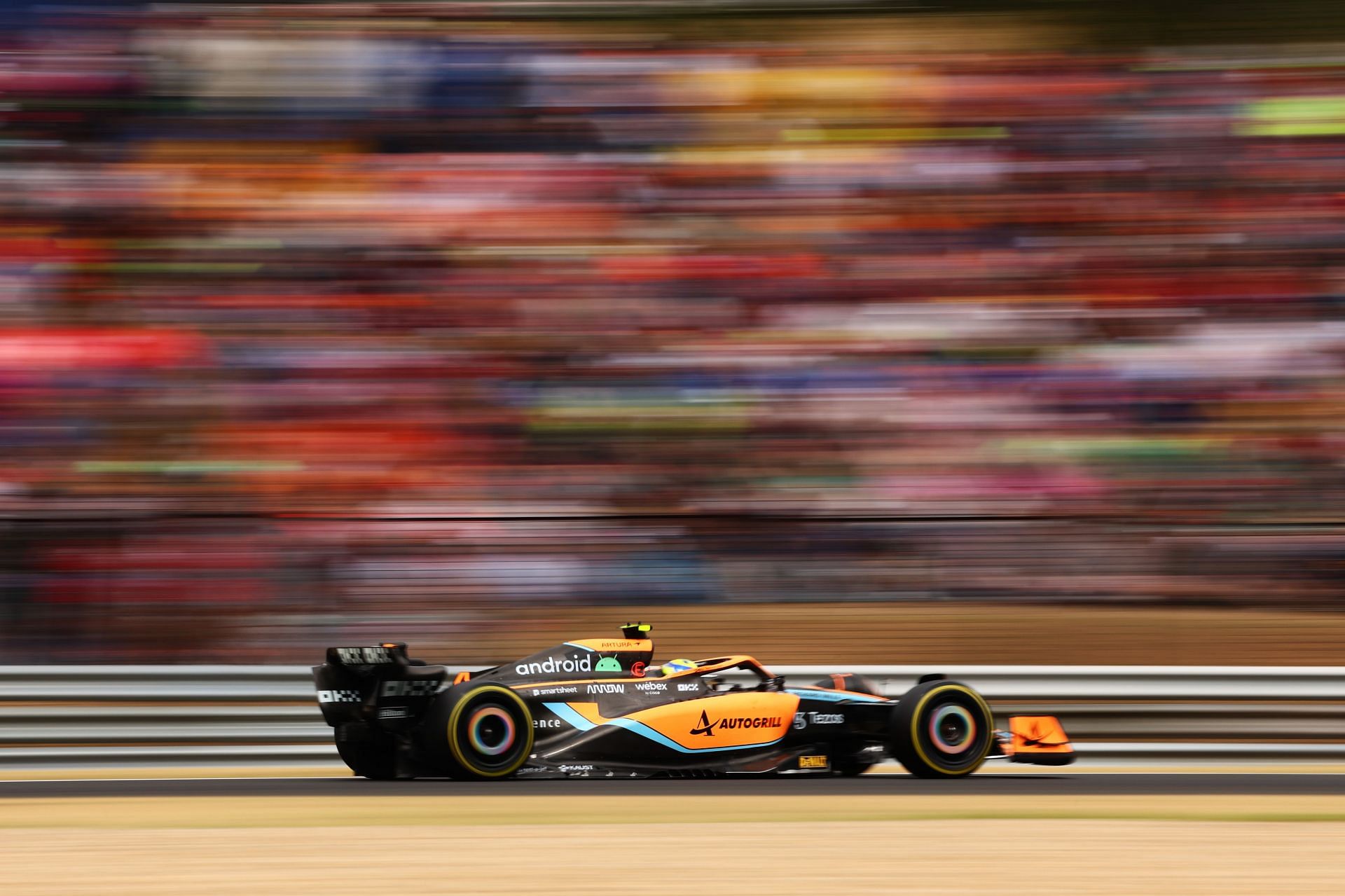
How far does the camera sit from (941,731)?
8.39 meters

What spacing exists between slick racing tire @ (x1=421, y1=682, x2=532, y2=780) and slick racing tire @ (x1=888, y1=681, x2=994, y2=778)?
188 centimetres

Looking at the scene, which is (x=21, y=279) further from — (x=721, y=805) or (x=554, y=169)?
(x=721, y=805)

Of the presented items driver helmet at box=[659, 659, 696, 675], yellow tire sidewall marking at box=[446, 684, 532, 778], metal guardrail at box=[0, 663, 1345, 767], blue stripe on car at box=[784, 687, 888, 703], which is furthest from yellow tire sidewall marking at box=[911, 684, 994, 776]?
yellow tire sidewall marking at box=[446, 684, 532, 778]

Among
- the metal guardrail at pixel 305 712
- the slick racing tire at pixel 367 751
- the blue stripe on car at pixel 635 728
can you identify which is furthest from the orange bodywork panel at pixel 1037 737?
the slick racing tire at pixel 367 751

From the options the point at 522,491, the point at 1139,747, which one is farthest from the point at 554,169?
the point at 1139,747

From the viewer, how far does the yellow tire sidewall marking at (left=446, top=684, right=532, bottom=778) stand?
26.6 ft

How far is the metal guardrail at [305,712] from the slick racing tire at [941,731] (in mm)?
626

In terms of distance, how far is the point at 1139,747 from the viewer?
350 inches

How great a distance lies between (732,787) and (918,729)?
1.03 metres

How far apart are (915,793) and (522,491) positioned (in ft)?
15.0

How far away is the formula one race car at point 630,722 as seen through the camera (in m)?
8.20

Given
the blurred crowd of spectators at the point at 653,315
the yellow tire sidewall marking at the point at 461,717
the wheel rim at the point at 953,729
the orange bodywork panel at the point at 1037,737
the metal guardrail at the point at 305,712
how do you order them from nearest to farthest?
the yellow tire sidewall marking at the point at 461,717 < the orange bodywork panel at the point at 1037,737 < the wheel rim at the point at 953,729 < the metal guardrail at the point at 305,712 < the blurred crowd of spectators at the point at 653,315

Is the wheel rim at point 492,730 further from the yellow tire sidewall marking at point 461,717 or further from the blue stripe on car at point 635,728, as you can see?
the blue stripe on car at point 635,728

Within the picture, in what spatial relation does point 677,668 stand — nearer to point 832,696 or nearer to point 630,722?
point 630,722
